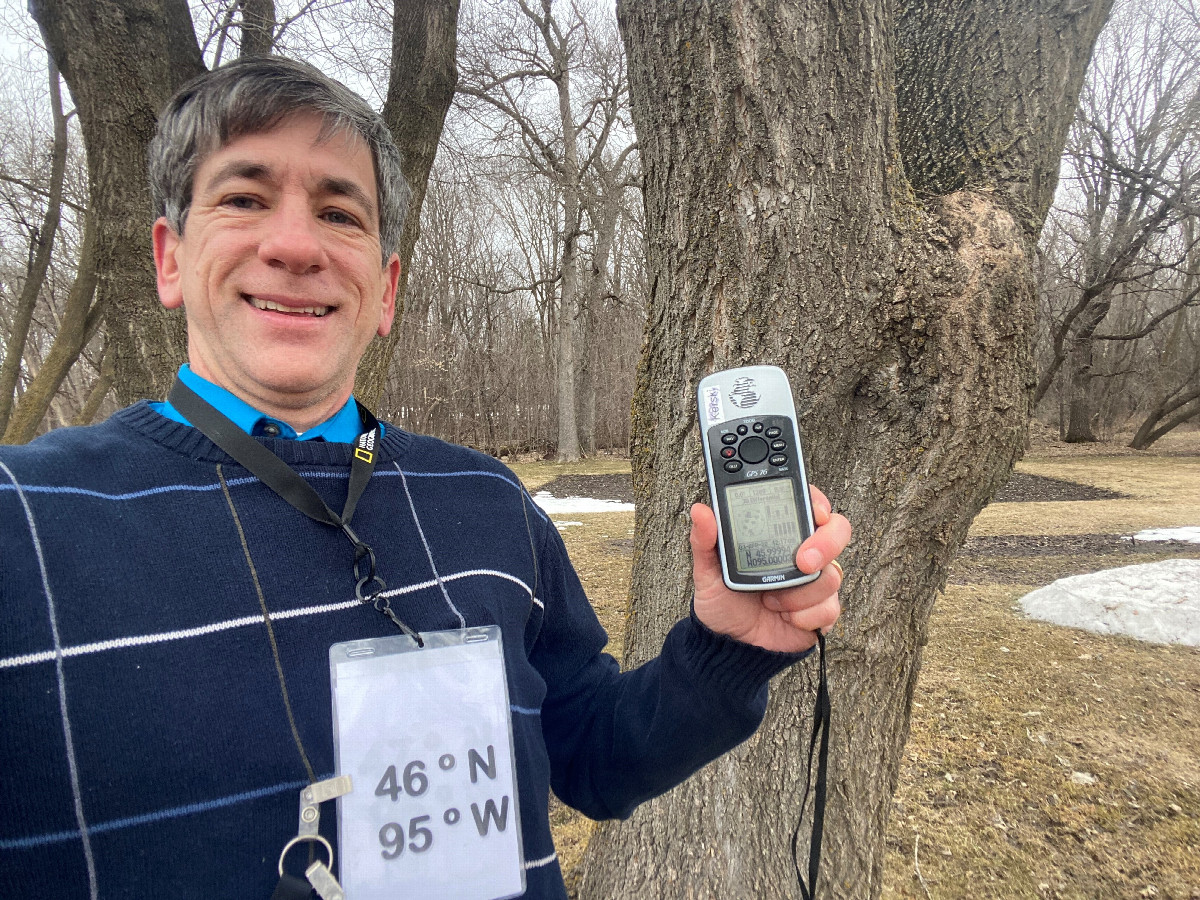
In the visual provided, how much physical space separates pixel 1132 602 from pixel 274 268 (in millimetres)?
6042

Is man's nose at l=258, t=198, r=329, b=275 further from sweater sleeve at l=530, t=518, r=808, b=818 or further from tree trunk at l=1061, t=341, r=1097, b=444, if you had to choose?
tree trunk at l=1061, t=341, r=1097, b=444

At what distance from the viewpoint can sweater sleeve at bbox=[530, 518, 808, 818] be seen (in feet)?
4.01

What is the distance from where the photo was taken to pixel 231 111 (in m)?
1.25

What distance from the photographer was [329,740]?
3.38 feet

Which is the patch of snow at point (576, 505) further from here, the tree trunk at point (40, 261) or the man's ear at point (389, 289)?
the man's ear at point (389, 289)

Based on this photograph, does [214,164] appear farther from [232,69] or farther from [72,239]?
[72,239]

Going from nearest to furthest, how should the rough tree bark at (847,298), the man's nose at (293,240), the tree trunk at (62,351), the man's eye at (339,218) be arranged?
the man's nose at (293,240), the man's eye at (339,218), the rough tree bark at (847,298), the tree trunk at (62,351)

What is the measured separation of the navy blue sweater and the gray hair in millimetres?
468

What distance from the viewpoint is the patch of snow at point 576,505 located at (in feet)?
35.1

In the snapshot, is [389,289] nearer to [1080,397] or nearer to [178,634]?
[178,634]

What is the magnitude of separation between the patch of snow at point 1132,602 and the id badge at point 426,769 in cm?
527

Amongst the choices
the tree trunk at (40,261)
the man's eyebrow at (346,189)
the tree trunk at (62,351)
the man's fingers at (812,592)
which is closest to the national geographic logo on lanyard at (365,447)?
the man's eyebrow at (346,189)

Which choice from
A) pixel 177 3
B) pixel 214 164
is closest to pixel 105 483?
pixel 214 164

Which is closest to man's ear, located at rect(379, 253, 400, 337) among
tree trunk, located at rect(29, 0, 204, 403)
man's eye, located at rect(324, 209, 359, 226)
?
man's eye, located at rect(324, 209, 359, 226)
